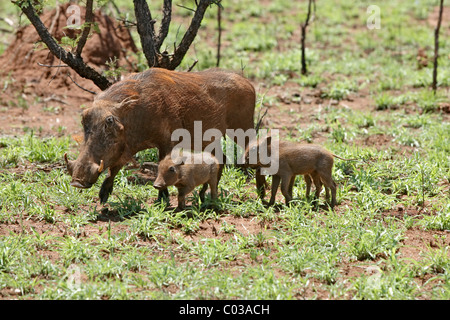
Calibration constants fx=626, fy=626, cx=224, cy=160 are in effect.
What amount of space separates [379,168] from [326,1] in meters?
10.3

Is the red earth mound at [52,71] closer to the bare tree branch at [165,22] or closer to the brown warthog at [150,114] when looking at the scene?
the bare tree branch at [165,22]

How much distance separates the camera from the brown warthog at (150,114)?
5945 millimetres

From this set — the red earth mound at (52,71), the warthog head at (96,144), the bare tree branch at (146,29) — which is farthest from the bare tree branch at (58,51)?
the red earth mound at (52,71)

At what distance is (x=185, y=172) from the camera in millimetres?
6098

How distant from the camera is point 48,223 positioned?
5.99 meters

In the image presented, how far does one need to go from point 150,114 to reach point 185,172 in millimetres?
687

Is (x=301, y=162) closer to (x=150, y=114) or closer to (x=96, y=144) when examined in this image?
(x=150, y=114)

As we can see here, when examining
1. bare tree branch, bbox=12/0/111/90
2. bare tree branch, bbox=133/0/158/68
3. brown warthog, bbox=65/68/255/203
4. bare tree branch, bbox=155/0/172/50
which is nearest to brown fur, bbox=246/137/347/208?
brown warthog, bbox=65/68/255/203

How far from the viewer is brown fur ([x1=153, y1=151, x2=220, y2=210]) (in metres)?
6.03

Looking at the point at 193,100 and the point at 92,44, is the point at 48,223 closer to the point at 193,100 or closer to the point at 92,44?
the point at 193,100

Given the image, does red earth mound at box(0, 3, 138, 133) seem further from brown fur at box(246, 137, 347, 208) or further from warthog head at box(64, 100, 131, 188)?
brown fur at box(246, 137, 347, 208)

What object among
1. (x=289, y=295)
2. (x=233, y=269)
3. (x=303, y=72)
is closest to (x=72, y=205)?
(x=233, y=269)

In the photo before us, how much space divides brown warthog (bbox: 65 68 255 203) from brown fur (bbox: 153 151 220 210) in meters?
0.31

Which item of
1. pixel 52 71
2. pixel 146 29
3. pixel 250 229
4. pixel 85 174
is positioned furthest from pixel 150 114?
pixel 52 71
